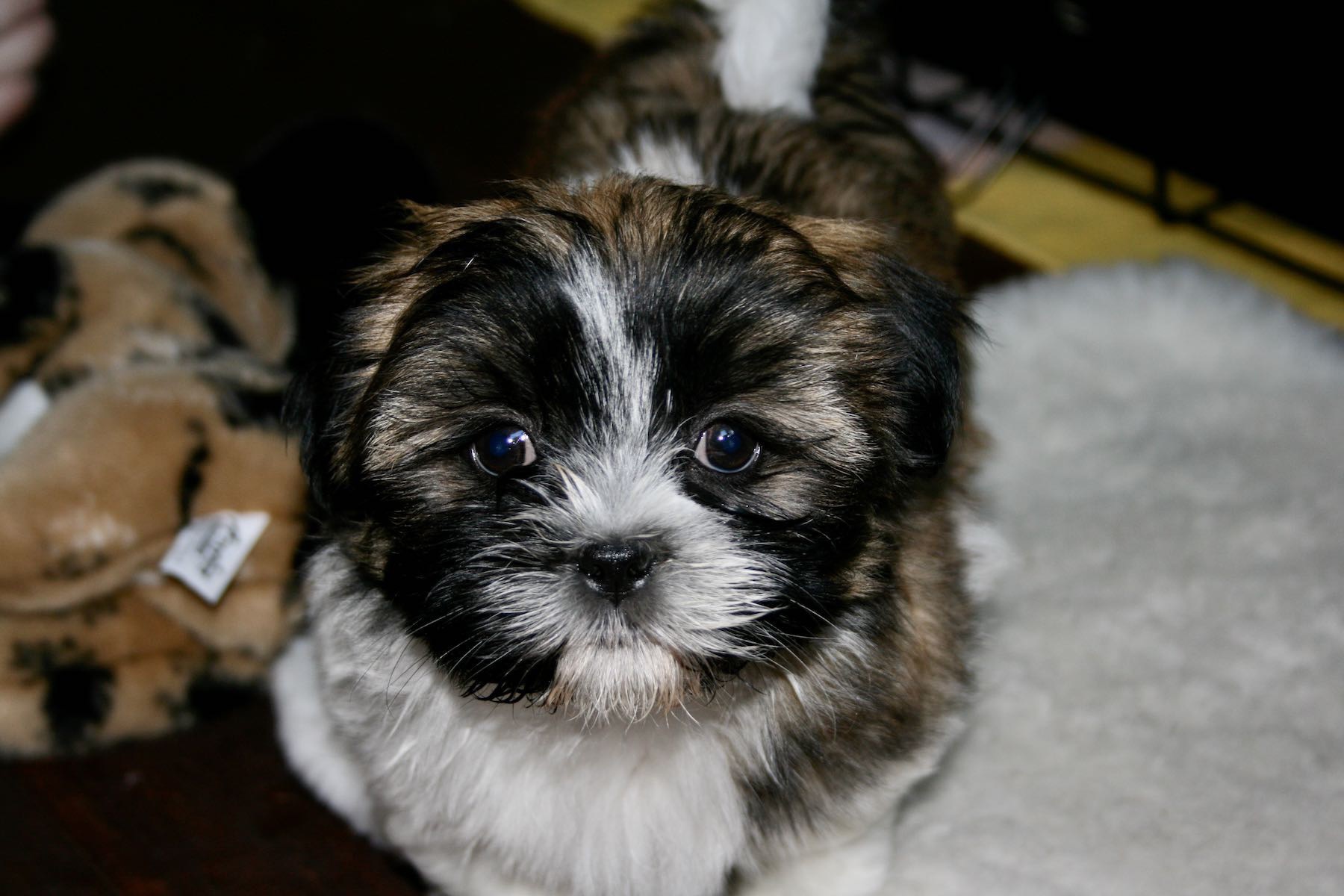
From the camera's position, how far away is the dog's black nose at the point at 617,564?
1551mm

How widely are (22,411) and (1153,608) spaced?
7.82 feet

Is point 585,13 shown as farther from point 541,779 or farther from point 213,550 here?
point 541,779

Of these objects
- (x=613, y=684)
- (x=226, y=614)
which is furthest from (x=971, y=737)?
(x=226, y=614)

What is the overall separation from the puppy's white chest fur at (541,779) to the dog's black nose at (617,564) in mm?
344

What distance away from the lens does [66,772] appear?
257 cm

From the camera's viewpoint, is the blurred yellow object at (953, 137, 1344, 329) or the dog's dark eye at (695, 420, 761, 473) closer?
the dog's dark eye at (695, 420, 761, 473)

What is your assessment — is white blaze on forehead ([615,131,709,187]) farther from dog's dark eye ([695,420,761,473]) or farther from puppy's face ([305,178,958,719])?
dog's dark eye ([695,420,761,473])

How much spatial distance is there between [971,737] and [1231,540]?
81 cm

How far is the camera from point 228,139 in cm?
467

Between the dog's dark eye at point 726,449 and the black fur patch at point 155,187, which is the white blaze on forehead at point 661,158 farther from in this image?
the black fur patch at point 155,187

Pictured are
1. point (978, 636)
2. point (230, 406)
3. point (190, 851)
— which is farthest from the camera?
point (230, 406)

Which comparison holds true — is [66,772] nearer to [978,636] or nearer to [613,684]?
[613,684]

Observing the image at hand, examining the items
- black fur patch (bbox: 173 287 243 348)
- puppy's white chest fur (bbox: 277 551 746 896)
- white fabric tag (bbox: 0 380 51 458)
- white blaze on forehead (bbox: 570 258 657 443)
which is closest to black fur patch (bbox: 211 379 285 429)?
black fur patch (bbox: 173 287 243 348)

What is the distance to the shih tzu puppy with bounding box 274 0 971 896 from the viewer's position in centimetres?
158
